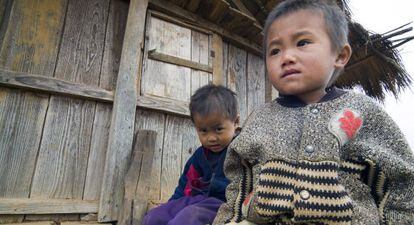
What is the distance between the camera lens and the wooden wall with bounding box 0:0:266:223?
7.85 ft

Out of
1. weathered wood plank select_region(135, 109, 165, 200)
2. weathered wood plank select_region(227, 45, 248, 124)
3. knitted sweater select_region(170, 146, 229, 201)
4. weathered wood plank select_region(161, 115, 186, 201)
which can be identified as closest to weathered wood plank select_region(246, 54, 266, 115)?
weathered wood plank select_region(227, 45, 248, 124)

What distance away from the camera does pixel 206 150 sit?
217 centimetres

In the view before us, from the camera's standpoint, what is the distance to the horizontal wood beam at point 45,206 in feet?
7.37

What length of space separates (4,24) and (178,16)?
1601 mm

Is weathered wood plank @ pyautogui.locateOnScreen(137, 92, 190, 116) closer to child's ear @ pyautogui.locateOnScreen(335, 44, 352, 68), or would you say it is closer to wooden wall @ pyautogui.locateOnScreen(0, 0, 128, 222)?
wooden wall @ pyautogui.locateOnScreen(0, 0, 128, 222)

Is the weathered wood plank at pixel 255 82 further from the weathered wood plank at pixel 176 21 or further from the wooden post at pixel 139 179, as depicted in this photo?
the wooden post at pixel 139 179

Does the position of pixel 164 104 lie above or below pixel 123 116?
above

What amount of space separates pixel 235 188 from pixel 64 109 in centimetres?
183

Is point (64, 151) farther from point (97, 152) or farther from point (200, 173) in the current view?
point (200, 173)

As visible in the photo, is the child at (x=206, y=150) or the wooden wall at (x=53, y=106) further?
the wooden wall at (x=53, y=106)

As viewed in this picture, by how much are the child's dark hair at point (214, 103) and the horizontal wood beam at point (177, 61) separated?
1.01 metres

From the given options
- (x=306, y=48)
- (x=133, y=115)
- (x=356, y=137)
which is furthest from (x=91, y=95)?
(x=356, y=137)

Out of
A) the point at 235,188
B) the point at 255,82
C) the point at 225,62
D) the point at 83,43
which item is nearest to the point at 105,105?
the point at 83,43

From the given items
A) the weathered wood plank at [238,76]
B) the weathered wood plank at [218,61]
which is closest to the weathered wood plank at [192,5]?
the weathered wood plank at [218,61]
